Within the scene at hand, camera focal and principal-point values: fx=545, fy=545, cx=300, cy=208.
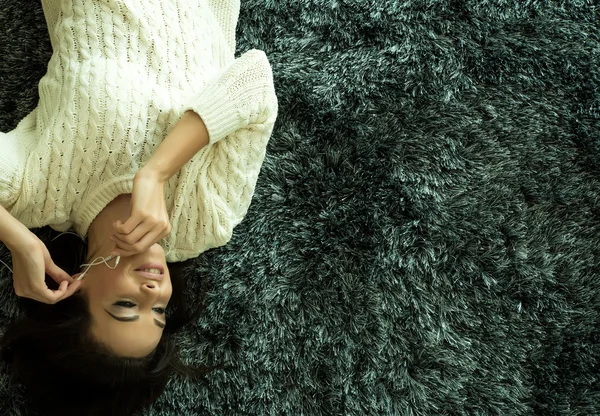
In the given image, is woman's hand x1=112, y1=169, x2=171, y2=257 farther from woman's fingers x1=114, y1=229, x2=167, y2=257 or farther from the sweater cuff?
the sweater cuff

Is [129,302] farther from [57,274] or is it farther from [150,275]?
[57,274]

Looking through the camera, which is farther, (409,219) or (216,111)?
(409,219)

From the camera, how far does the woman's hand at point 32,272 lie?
3.14 ft

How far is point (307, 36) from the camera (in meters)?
1.38

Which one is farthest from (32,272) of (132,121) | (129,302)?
(132,121)

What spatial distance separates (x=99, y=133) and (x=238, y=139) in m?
0.26

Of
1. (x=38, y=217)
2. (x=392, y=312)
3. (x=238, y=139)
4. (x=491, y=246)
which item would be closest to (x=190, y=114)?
(x=238, y=139)

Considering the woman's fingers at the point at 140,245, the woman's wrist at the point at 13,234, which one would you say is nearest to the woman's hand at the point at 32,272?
the woman's wrist at the point at 13,234

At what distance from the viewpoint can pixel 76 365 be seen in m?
1.00

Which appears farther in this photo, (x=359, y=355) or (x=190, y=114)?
(x=359, y=355)

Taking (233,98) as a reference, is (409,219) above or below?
below

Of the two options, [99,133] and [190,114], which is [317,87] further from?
[99,133]

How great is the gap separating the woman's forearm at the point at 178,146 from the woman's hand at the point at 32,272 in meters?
0.23

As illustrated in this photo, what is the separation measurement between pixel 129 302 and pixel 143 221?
144mm
